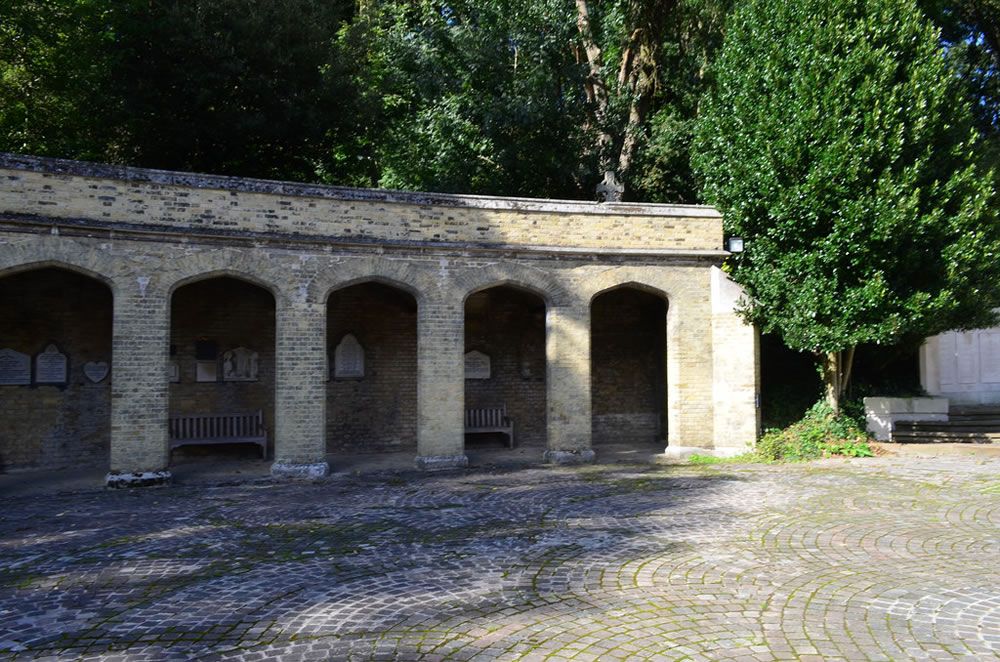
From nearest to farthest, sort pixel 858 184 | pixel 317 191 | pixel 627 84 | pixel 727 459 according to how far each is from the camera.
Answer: pixel 858 184 → pixel 317 191 → pixel 727 459 → pixel 627 84

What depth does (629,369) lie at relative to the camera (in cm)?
1823

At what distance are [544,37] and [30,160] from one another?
47.8 ft

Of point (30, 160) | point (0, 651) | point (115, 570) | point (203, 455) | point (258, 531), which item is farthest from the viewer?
point (203, 455)

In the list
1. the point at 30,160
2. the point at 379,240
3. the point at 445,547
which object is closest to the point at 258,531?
the point at 445,547

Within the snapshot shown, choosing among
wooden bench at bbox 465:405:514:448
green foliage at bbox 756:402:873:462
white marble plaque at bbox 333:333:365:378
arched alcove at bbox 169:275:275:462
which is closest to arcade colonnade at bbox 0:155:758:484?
green foliage at bbox 756:402:873:462

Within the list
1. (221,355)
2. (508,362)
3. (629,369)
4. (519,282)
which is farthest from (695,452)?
(221,355)

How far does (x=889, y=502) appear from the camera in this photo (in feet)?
32.6

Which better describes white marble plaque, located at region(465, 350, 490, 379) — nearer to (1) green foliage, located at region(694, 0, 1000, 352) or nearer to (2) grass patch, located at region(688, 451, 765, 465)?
(2) grass patch, located at region(688, 451, 765, 465)

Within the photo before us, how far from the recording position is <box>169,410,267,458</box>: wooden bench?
47.6ft

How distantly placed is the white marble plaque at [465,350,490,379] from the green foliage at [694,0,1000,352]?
6427mm

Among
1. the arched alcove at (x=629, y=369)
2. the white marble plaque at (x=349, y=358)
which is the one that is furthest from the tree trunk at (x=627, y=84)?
the white marble plaque at (x=349, y=358)

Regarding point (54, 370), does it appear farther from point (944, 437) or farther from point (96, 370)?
point (944, 437)

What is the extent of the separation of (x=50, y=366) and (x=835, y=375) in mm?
16649

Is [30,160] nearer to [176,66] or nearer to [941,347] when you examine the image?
[176,66]
